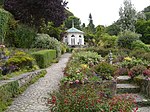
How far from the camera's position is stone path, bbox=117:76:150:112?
23.6ft

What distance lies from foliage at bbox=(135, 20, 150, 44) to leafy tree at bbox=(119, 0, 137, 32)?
1.20 meters

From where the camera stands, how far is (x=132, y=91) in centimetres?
841

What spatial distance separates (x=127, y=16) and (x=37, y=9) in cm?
1855

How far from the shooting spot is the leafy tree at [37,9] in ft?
65.7

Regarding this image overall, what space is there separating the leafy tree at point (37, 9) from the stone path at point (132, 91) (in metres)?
12.2

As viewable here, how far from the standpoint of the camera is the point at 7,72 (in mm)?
9141

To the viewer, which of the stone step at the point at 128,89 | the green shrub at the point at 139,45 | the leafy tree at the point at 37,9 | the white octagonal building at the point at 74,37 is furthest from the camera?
the white octagonal building at the point at 74,37

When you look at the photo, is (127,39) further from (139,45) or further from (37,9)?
(37,9)

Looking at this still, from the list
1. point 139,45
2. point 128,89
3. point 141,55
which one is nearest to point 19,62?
point 128,89

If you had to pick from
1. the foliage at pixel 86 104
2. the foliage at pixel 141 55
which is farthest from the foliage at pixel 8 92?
the foliage at pixel 141 55

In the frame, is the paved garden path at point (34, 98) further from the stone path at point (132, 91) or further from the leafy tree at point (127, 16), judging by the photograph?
the leafy tree at point (127, 16)

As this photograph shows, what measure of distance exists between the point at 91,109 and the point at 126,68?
741cm

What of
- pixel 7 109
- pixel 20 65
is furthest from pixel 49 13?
pixel 7 109

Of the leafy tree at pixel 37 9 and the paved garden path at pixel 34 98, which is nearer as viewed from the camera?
the paved garden path at pixel 34 98
